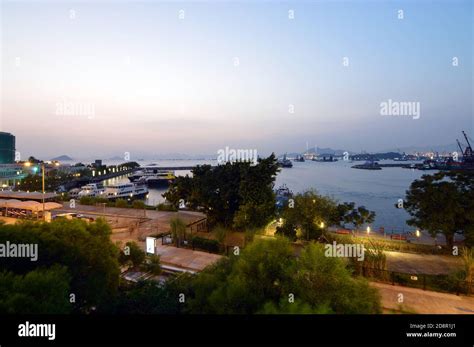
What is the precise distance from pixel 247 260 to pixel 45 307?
369 centimetres

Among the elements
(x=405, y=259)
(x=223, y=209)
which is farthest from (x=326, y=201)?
(x=223, y=209)

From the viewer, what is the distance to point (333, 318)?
401 centimetres

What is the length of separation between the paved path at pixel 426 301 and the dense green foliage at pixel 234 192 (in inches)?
277

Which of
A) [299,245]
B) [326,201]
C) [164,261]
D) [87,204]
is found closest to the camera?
[164,261]

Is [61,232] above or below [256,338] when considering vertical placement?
above

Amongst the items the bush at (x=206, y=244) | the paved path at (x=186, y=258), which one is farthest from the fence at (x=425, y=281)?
the bush at (x=206, y=244)

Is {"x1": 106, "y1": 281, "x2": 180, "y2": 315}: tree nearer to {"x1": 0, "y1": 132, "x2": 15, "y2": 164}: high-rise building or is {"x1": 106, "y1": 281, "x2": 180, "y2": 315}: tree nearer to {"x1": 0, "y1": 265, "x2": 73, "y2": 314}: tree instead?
{"x1": 0, "y1": 265, "x2": 73, "y2": 314}: tree

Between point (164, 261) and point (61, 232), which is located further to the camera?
point (164, 261)

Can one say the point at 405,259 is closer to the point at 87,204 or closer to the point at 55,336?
the point at 55,336

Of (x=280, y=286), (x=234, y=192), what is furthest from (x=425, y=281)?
(x=234, y=192)

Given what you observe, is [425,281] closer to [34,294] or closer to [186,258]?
[186,258]

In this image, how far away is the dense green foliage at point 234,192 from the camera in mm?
14680

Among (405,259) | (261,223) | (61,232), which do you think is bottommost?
(405,259)
